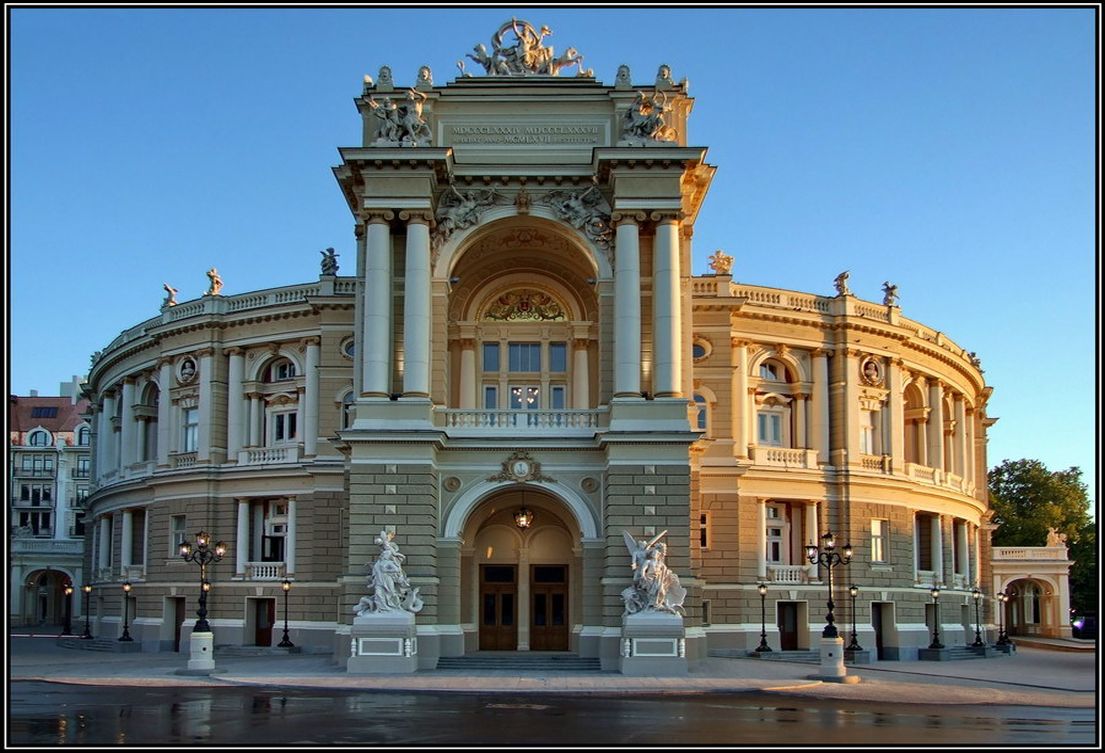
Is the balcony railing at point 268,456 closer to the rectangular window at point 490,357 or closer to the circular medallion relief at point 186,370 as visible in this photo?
the circular medallion relief at point 186,370

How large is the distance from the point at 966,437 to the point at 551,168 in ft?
106

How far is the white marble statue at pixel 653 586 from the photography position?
3803 centimetres

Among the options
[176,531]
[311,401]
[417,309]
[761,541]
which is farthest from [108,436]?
[761,541]

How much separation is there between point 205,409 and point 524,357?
17.3 m

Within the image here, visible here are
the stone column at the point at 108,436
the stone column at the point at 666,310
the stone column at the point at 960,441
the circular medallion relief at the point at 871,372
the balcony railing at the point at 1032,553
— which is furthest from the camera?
the balcony railing at the point at 1032,553

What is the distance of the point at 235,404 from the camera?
56.5 metres

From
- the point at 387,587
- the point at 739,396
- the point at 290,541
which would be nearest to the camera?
the point at 387,587

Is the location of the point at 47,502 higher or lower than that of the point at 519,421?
lower

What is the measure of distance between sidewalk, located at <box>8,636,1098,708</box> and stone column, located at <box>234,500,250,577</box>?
7152 millimetres

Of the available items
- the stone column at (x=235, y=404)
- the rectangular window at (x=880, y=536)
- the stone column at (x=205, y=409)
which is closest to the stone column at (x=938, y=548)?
the rectangular window at (x=880, y=536)

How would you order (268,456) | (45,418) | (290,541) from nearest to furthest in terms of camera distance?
(290,541), (268,456), (45,418)

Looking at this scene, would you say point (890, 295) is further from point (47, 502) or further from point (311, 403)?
point (47, 502)

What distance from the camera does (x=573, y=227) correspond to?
42.2 metres

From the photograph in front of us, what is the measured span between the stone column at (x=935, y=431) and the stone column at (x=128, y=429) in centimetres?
3752
